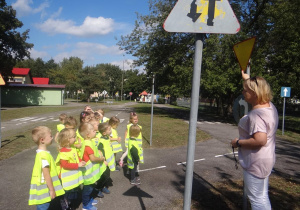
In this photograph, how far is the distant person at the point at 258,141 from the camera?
2.26m

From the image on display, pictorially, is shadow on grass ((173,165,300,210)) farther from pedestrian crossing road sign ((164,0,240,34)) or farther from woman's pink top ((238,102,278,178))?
pedestrian crossing road sign ((164,0,240,34))

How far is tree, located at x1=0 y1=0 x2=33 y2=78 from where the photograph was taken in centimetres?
2884

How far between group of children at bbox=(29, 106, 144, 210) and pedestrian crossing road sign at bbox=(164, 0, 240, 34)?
2.29 meters

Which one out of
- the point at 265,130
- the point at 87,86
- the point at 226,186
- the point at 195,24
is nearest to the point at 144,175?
the point at 226,186

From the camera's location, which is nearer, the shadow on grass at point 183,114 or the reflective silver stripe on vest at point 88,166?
the reflective silver stripe on vest at point 88,166

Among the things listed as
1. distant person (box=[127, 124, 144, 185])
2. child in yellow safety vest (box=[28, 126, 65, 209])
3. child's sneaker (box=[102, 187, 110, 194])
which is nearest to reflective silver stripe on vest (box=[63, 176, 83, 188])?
child in yellow safety vest (box=[28, 126, 65, 209])

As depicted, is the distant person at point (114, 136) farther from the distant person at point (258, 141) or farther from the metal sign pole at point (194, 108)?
the metal sign pole at point (194, 108)

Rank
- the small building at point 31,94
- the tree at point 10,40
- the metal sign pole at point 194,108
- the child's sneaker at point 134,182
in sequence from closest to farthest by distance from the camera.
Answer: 1. the metal sign pole at point 194,108
2. the child's sneaker at point 134,182
3. the tree at point 10,40
4. the small building at point 31,94

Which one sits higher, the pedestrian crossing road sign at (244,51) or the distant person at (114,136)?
the pedestrian crossing road sign at (244,51)

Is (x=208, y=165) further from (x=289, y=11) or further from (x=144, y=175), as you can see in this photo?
(x=289, y=11)

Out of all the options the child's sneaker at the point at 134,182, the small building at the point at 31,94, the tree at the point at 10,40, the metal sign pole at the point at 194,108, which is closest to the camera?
the metal sign pole at the point at 194,108

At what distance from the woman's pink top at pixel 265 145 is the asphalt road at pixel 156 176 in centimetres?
194

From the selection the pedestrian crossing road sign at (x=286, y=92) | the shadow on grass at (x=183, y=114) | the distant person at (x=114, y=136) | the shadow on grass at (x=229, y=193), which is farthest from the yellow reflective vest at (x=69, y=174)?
the shadow on grass at (x=183, y=114)

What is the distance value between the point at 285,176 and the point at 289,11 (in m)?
15.5
